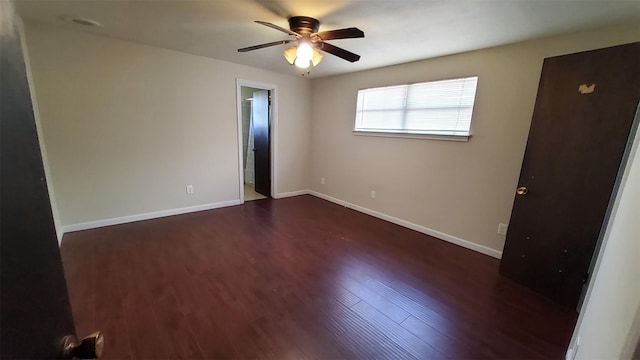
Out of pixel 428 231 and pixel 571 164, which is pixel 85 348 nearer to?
pixel 571 164

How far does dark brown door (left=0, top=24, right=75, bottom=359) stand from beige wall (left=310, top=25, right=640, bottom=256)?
302cm

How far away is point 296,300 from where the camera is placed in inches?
79.2

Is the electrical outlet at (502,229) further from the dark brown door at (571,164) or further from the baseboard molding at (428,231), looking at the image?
the dark brown door at (571,164)

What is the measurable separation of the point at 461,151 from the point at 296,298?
249 centimetres

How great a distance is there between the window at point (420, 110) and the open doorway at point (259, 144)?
1.68 meters

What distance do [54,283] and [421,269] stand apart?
265 cm

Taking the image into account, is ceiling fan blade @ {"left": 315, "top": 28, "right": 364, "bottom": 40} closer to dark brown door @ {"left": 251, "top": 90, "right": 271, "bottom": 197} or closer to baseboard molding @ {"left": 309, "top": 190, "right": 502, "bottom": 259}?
baseboard molding @ {"left": 309, "top": 190, "right": 502, "bottom": 259}

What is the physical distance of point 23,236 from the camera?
45 centimetres

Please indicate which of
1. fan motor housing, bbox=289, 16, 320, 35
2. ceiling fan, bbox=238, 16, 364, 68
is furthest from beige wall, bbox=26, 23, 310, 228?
fan motor housing, bbox=289, 16, 320, 35

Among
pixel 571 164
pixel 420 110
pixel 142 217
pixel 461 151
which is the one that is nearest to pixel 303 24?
Result: pixel 420 110

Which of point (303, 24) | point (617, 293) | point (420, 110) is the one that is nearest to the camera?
point (617, 293)

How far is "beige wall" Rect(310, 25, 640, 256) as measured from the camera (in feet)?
8.14

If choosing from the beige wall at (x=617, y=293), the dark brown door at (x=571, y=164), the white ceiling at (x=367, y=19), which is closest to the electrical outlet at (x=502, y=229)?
the dark brown door at (x=571, y=164)

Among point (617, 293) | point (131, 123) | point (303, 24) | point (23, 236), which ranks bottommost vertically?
point (617, 293)
